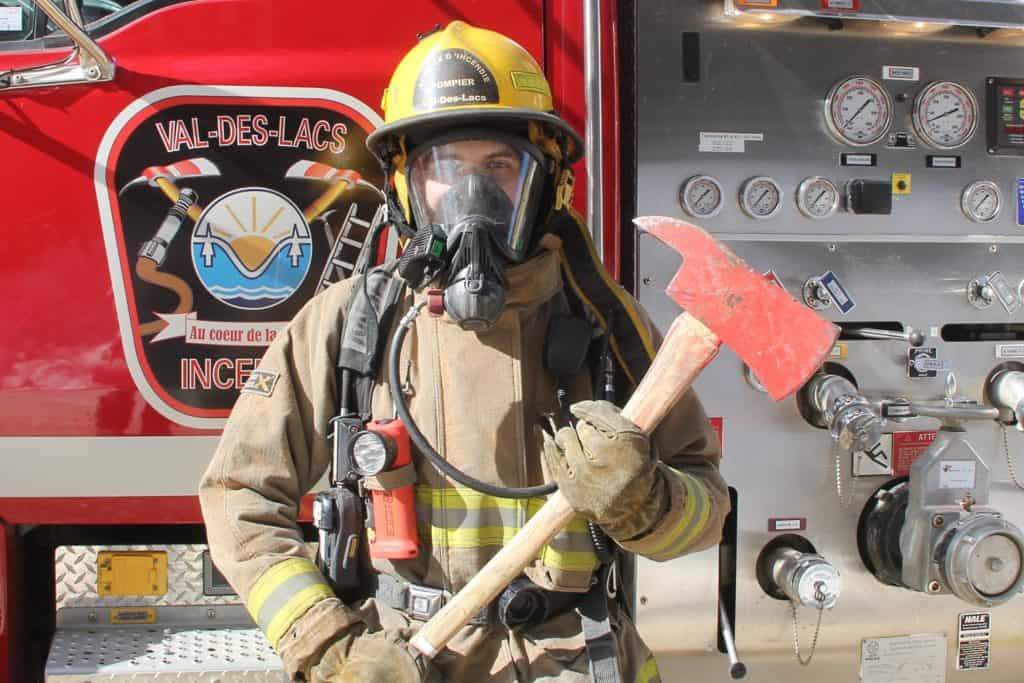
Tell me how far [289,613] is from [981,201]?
2.24 metres

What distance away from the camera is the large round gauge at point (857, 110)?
2352mm

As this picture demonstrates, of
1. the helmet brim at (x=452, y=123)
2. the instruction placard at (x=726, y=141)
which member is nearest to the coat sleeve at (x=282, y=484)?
the helmet brim at (x=452, y=123)

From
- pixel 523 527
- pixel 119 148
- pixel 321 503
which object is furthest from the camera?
pixel 119 148

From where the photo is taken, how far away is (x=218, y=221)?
2.13 meters

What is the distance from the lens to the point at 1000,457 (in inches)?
97.3

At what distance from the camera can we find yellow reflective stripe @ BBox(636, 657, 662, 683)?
167 centimetres

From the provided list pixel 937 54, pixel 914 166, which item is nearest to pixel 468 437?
pixel 914 166

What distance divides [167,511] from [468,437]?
40.8 inches

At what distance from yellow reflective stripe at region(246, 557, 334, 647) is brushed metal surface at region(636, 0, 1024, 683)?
1.13 metres

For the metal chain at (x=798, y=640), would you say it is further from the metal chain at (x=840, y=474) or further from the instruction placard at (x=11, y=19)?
the instruction placard at (x=11, y=19)

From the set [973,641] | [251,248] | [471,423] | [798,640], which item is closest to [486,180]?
[471,423]

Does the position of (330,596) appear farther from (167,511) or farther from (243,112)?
(243,112)

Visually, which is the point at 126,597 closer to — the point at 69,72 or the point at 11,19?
the point at 69,72

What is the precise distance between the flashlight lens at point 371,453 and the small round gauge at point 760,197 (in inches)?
53.6
